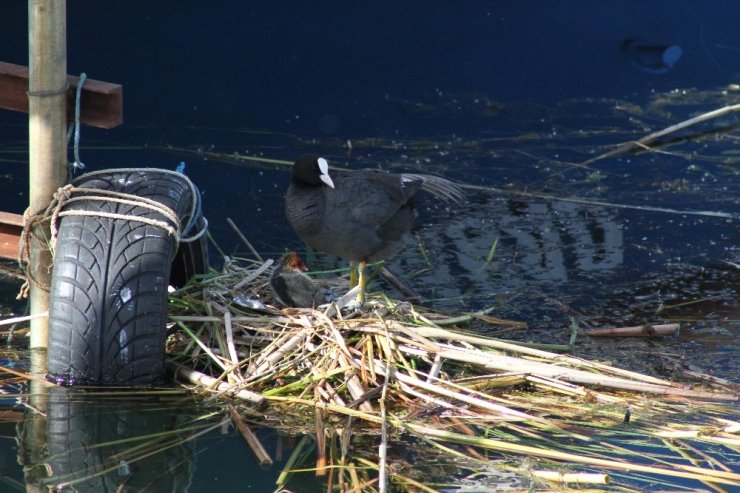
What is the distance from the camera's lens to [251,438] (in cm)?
316

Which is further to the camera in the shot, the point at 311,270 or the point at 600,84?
the point at 600,84

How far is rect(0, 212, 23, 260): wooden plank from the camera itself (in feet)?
12.9

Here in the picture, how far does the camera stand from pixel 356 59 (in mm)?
7086

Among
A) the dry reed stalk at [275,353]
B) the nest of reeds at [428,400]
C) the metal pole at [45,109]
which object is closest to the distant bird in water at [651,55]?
the nest of reeds at [428,400]

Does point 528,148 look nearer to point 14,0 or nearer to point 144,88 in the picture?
point 144,88

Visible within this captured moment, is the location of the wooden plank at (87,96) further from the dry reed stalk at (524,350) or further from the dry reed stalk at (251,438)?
the dry reed stalk at (524,350)

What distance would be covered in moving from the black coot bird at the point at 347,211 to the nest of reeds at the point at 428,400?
0.87 ft

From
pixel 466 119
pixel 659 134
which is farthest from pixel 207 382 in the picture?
pixel 659 134

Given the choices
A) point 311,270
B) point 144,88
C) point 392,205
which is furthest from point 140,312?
point 144,88

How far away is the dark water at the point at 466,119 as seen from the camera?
5.36m

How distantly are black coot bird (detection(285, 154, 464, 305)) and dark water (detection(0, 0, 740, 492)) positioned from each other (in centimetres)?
59

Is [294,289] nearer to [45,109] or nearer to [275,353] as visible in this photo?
[275,353]

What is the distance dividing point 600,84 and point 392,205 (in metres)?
3.57

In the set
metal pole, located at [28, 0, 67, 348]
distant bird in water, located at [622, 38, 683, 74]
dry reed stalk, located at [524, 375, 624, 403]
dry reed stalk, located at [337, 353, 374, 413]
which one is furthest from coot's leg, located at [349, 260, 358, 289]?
distant bird in water, located at [622, 38, 683, 74]
